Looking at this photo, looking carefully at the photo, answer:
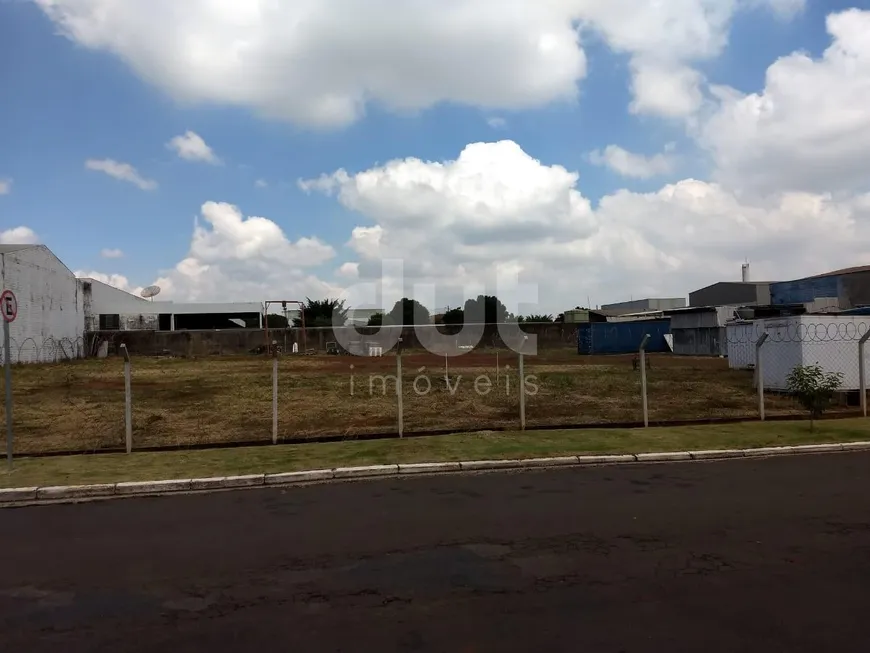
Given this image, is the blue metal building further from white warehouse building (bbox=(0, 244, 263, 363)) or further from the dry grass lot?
white warehouse building (bbox=(0, 244, 263, 363))

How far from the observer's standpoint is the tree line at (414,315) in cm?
4681

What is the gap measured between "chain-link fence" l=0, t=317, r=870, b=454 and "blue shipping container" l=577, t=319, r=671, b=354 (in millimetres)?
20977

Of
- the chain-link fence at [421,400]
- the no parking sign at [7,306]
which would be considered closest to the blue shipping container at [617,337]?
the chain-link fence at [421,400]

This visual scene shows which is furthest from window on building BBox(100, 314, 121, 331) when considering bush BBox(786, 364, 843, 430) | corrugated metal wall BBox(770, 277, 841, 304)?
bush BBox(786, 364, 843, 430)

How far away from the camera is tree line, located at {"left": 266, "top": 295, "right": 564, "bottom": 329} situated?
46812 mm

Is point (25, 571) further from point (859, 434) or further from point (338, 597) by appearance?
point (859, 434)

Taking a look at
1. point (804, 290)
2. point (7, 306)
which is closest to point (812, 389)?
point (7, 306)

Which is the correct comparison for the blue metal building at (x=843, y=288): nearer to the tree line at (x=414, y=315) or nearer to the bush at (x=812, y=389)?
the tree line at (x=414, y=315)

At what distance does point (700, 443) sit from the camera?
36.3 ft

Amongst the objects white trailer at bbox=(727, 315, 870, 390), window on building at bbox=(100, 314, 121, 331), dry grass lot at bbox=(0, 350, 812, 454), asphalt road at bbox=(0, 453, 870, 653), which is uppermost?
window on building at bbox=(100, 314, 121, 331)

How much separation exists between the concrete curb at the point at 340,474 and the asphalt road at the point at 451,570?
500mm

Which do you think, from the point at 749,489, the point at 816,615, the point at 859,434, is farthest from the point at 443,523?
the point at 859,434

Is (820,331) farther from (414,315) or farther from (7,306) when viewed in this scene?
(414,315)

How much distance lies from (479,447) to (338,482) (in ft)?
9.30
